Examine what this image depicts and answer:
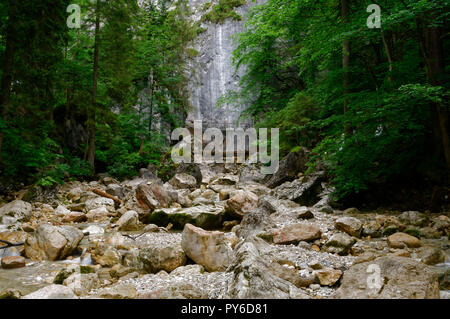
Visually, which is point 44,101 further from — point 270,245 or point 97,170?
point 270,245

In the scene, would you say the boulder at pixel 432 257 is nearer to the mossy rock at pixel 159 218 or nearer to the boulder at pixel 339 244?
the boulder at pixel 339 244

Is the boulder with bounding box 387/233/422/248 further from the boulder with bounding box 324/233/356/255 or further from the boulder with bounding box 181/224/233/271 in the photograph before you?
the boulder with bounding box 181/224/233/271

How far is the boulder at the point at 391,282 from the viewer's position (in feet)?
5.87

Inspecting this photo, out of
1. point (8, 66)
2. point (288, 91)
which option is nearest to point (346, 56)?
point (288, 91)

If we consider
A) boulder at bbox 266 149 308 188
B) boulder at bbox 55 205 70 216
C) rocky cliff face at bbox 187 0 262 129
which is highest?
rocky cliff face at bbox 187 0 262 129

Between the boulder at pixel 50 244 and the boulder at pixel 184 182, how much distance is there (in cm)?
754

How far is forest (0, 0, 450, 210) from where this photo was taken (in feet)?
16.1

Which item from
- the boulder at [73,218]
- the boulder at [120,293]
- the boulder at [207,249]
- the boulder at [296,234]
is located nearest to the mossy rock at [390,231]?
the boulder at [296,234]

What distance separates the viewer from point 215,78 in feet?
85.4

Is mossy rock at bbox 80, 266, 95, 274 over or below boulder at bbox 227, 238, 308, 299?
below

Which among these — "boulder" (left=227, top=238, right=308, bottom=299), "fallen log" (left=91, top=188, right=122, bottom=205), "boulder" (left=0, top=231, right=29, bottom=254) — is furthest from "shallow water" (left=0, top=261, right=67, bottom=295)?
"fallen log" (left=91, top=188, right=122, bottom=205)

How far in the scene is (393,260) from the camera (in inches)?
83.9

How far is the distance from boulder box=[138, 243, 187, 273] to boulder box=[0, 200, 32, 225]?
3.82 metres
